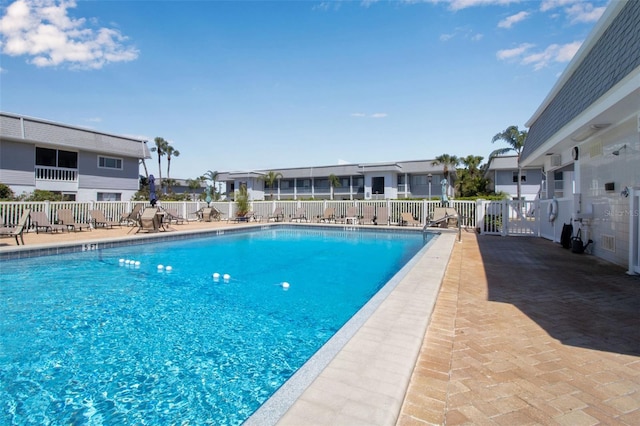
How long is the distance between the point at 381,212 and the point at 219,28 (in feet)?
33.8

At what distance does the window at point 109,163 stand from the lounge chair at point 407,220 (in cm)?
1953

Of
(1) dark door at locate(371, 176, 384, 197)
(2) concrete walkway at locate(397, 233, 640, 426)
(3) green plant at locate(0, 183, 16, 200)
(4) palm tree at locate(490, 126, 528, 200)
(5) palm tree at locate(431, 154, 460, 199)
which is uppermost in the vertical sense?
(4) palm tree at locate(490, 126, 528, 200)

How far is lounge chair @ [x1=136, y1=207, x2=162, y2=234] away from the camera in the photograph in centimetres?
1265

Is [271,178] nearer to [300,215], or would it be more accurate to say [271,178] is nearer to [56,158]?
[300,215]

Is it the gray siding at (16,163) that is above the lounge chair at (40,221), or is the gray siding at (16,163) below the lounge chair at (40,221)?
above

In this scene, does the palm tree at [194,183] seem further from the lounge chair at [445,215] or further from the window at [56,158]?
the lounge chair at [445,215]

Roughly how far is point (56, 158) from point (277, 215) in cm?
1404

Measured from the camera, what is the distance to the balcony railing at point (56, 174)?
63.9 feet

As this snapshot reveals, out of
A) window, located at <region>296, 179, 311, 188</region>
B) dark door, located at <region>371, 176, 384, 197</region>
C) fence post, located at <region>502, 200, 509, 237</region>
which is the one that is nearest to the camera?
fence post, located at <region>502, 200, 509, 237</region>

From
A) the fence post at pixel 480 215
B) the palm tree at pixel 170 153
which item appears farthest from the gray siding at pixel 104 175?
the fence post at pixel 480 215

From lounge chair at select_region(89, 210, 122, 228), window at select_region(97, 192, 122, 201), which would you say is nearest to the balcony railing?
window at select_region(97, 192, 122, 201)

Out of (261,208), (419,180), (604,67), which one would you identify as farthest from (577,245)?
(419,180)

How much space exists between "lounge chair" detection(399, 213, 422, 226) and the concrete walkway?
10246 mm

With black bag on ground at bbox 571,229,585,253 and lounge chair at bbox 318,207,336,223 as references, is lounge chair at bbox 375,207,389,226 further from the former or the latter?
black bag on ground at bbox 571,229,585,253
